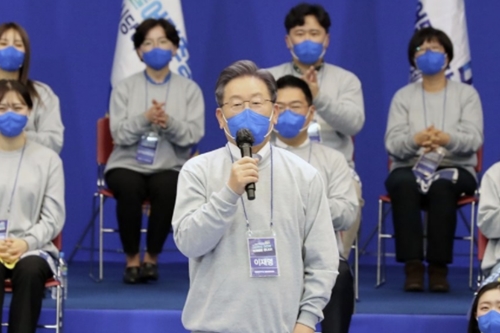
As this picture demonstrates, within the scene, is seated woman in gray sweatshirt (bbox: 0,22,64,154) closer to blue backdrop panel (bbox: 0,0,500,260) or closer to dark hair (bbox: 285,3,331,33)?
dark hair (bbox: 285,3,331,33)

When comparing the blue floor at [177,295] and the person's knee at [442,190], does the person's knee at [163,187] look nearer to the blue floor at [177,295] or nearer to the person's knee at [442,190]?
the blue floor at [177,295]

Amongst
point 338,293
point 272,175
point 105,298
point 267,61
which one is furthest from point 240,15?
point 272,175

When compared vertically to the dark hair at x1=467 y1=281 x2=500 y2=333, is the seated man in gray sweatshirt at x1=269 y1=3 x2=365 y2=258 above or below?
above

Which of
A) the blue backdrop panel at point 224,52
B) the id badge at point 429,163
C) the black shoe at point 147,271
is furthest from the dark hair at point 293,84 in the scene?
the blue backdrop panel at point 224,52

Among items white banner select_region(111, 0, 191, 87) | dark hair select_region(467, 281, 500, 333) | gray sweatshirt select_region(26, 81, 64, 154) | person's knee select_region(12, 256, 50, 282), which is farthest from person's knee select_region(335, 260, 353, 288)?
white banner select_region(111, 0, 191, 87)

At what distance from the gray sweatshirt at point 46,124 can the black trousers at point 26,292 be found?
1.00 meters

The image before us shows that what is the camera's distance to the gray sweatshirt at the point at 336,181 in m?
4.53

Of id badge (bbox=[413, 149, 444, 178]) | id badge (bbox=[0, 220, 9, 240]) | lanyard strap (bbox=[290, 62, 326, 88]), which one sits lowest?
id badge (bbox=[0, 220, 9, 240])

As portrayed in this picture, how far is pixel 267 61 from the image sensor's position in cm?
705

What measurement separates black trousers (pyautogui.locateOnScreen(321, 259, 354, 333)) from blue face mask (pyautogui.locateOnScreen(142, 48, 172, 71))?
6.62 ft

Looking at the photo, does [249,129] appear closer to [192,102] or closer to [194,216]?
[194,216]

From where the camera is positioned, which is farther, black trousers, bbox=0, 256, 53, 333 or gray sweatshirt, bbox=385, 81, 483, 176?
gray sweatshirt, bbox=385, 81, 483, 176

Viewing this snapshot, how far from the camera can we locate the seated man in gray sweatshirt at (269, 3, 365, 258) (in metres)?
5.52

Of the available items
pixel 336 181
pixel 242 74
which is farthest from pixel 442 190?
pixel 242 74
